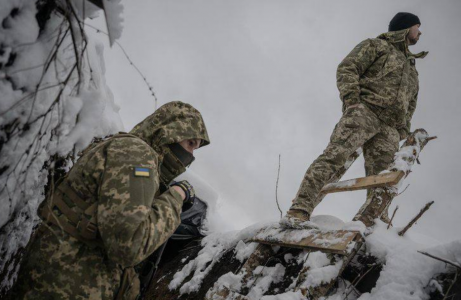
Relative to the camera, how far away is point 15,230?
1.80m

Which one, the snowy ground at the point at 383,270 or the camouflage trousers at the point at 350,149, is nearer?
the snowy ground at the point at 383,270

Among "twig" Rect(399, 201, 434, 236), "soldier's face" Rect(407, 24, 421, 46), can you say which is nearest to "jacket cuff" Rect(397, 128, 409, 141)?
"soldier's face" Rect(407, 24, 421, 46)

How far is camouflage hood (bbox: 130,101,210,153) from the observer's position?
6.43 ft

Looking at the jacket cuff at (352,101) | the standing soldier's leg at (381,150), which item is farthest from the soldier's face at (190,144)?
the standing soldier's leg at (381,150)

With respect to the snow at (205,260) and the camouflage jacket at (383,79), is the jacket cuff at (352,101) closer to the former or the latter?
the camouflage jacket at (383,79)

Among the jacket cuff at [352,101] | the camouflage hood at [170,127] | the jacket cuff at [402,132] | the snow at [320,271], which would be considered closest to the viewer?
the snow at [320,271]

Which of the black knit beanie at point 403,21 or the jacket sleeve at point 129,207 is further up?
the black knit beanie at point 403,21

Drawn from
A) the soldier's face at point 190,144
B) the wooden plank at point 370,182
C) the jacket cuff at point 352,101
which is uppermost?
the jacket cuff at point 352,101

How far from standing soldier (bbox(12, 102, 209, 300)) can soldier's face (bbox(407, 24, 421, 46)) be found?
3600 mm

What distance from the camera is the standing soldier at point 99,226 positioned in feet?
4.43

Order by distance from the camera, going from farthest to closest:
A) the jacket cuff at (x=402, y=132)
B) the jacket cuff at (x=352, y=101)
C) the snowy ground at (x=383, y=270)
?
1. the jacket cuff at (x=402, y=132)
2. the jacket cuff at (x=352, y=101)
3. the snowy ground at (x=383, y=270)

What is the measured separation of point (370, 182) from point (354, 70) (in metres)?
1.48

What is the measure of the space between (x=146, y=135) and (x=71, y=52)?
29.4 inches

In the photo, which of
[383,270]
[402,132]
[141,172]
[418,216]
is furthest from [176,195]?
[402,132]
